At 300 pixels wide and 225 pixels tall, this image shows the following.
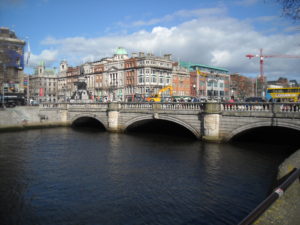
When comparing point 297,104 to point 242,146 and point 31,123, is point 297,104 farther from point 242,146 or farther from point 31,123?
point 31,123

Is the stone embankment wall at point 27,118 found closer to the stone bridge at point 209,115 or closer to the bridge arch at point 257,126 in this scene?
the stone bridge at point 209,115

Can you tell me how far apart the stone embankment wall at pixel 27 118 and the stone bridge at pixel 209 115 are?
9.54 m

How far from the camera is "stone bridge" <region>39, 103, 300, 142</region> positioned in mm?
23297

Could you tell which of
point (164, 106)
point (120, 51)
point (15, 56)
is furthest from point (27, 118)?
point (120, 51)

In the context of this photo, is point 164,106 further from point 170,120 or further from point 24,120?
point 24,120

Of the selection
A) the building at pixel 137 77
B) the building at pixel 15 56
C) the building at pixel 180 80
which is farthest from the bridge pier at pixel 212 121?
the building at pixel 180 80

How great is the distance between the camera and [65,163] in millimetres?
21266

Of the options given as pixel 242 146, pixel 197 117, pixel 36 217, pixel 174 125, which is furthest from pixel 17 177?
pixel 174 125

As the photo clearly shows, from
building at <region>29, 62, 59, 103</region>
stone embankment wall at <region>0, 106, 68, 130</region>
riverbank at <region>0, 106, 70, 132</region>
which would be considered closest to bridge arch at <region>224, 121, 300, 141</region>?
riverbank at <region>0, 106, 70, 132</region>

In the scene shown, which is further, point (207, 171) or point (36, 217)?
point (207, 171)

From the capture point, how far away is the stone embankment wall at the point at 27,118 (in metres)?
42.1

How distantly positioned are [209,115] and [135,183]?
1338 centimetres

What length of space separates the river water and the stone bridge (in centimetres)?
187

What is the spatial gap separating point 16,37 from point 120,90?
41216 mm
